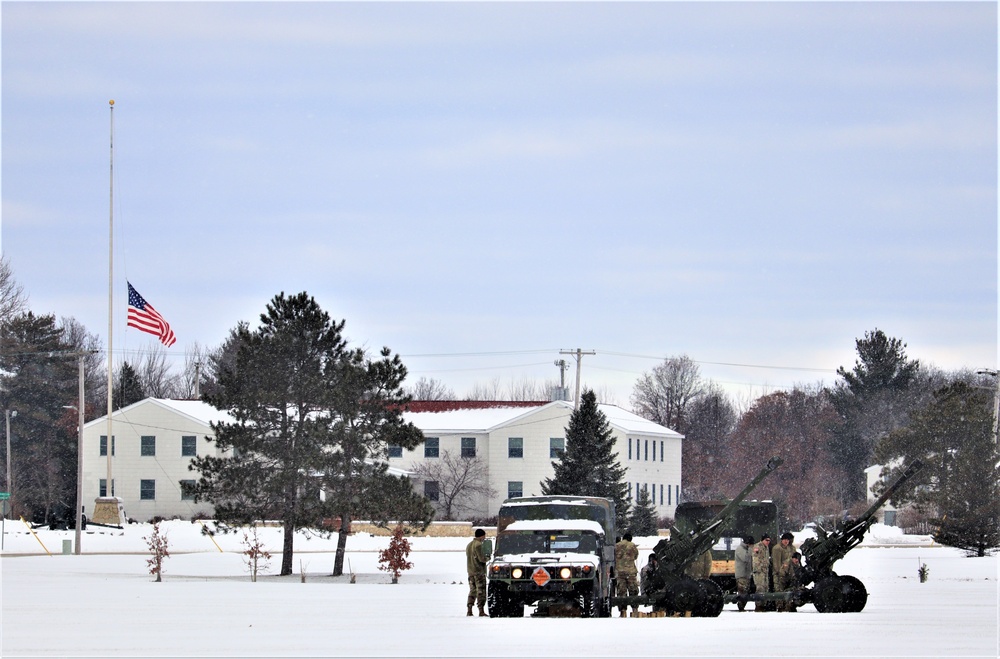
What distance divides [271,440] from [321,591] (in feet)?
39.6

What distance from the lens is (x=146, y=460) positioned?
82375 millimetres

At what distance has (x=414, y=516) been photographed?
142ft

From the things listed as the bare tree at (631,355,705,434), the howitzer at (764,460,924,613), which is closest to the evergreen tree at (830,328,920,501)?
the bare tree at (631,355,705,434)

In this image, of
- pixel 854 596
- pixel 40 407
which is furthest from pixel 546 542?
pixel 40 407

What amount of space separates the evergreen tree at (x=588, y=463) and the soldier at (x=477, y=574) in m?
40.0

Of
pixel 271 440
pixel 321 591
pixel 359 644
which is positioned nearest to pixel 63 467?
pixel 271 440

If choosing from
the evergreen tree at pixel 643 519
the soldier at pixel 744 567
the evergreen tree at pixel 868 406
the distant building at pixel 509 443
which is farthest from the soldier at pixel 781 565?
the evergreen tree at pixel 868 406

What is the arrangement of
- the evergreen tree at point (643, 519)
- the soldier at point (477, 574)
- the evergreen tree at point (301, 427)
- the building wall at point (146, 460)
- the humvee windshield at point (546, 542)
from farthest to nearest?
the building wall at point (146, 460)
the evergreen tree at point (643, 519)
the evergreen tree at point (301, 427)
the humvee windshield at point (546, 542)
the soldier at point (477, 574)

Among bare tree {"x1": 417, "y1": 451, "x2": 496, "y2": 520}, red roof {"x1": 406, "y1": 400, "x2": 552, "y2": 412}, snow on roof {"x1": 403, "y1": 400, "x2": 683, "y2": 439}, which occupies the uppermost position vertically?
red roof {"x1": 406, "y1": 400, "x2": 552, "y2": 412}

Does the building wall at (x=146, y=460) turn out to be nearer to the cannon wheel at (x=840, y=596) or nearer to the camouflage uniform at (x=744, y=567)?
the camouflage uniform at (x=744, y=567)

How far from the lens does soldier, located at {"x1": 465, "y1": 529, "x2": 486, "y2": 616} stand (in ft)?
79.6

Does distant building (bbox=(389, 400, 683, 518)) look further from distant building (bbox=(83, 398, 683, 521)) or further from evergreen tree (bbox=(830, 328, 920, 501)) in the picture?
evergreen tree (bbox=(830, 328, 920, 501))

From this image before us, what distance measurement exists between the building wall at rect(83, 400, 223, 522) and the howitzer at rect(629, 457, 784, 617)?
57.8 meters

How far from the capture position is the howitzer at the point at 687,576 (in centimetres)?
2342
